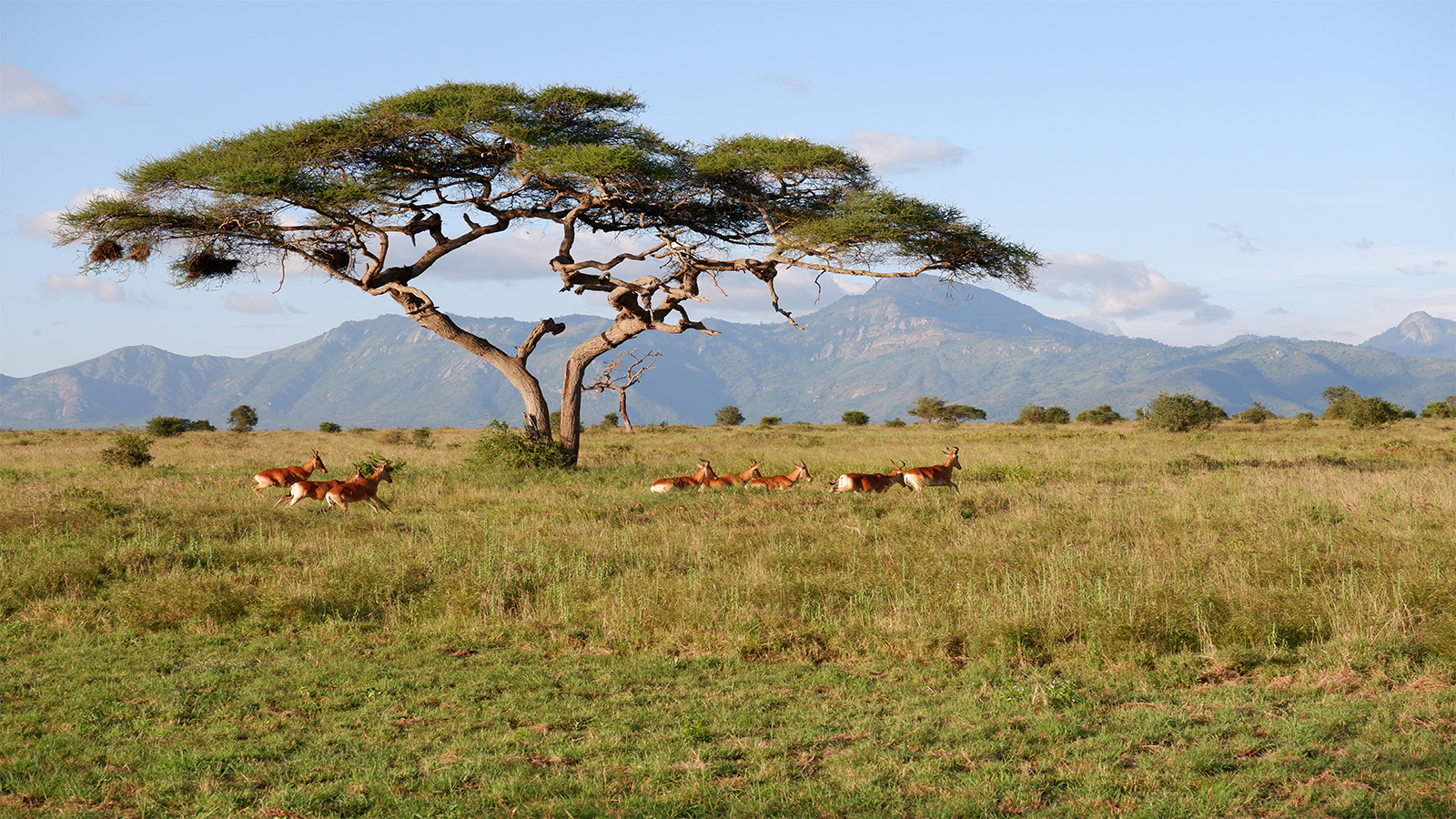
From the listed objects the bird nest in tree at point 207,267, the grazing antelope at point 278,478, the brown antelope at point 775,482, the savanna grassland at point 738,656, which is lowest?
the savanna grassland at point 738,656

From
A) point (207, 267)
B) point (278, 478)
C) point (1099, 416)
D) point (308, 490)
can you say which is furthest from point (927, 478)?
point (1099, 416)

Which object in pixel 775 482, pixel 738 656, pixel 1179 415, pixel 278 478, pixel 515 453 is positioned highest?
pixel 1179 415

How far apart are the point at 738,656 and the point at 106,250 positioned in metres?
21.2

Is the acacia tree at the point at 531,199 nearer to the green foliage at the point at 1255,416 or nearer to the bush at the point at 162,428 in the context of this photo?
the bush at the point at 162,428

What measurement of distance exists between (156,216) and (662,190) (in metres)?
11.5

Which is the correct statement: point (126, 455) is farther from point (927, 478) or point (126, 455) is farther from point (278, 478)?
point (927, 478)

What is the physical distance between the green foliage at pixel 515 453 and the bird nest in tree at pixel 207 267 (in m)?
7.88

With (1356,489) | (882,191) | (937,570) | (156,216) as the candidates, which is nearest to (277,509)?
(937,570)

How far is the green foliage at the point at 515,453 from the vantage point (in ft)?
70.9

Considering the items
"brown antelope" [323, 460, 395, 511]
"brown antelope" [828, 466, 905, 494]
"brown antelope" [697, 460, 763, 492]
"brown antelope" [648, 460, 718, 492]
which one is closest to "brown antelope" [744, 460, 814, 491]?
"brown antelope" [697, 460, 763, 492]

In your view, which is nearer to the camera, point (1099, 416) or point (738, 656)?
point (738, 656)

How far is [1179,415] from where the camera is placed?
3947 centimetres

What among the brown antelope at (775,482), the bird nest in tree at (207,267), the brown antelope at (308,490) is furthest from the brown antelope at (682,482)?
the bird nest in tree at (207,267)

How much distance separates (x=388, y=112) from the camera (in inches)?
824
